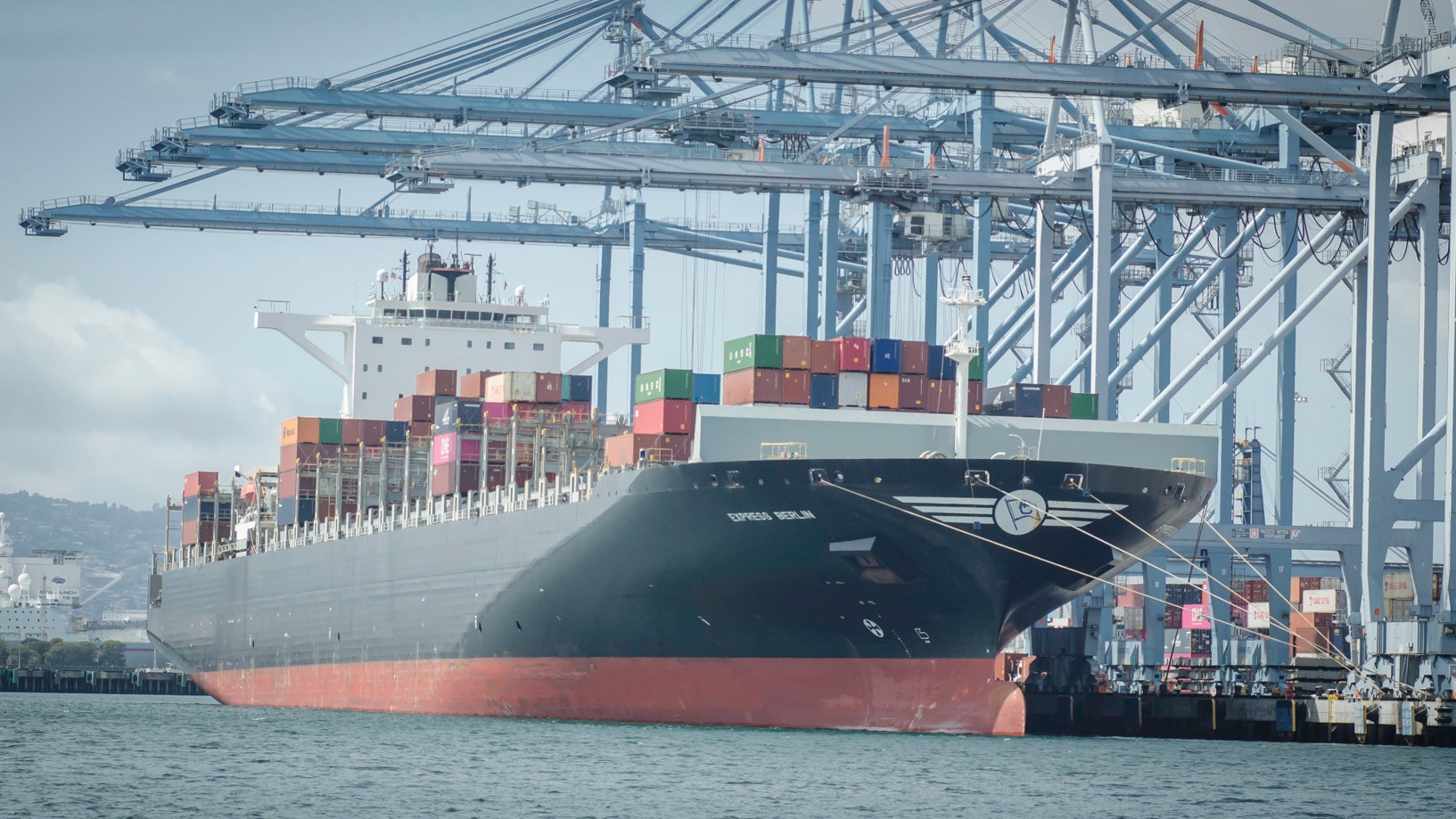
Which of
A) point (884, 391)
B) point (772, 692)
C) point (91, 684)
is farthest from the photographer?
point (91, 684)

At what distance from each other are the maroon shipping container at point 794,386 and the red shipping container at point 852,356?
0.62m

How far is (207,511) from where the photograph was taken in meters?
53.5

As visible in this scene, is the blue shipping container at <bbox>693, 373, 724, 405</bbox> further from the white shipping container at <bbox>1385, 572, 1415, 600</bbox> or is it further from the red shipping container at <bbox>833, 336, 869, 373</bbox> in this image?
the white shipping container at <bbox>1385, 572, 1415, 600</bbox>

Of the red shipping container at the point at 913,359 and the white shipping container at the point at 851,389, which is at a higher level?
the red shipping container at the point at 913,359

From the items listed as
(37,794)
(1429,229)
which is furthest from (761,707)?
(1429,229)

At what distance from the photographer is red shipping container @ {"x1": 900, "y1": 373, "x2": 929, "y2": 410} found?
3091cm

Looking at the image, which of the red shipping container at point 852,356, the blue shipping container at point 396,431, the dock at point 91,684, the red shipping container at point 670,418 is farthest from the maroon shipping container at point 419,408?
the dock at point 91,684

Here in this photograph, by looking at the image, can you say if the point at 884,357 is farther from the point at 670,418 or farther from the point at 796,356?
the point at 670,418

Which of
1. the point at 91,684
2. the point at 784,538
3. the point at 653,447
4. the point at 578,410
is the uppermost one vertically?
the point at 578,410

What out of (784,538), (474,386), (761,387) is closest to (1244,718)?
(784,538)

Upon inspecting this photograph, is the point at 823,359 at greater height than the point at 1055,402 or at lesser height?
greater

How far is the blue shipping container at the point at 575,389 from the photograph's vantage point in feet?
123

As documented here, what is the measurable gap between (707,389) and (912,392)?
131 inches

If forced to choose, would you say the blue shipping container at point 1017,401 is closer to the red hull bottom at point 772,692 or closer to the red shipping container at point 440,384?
the red hull bottom at point 772,692
